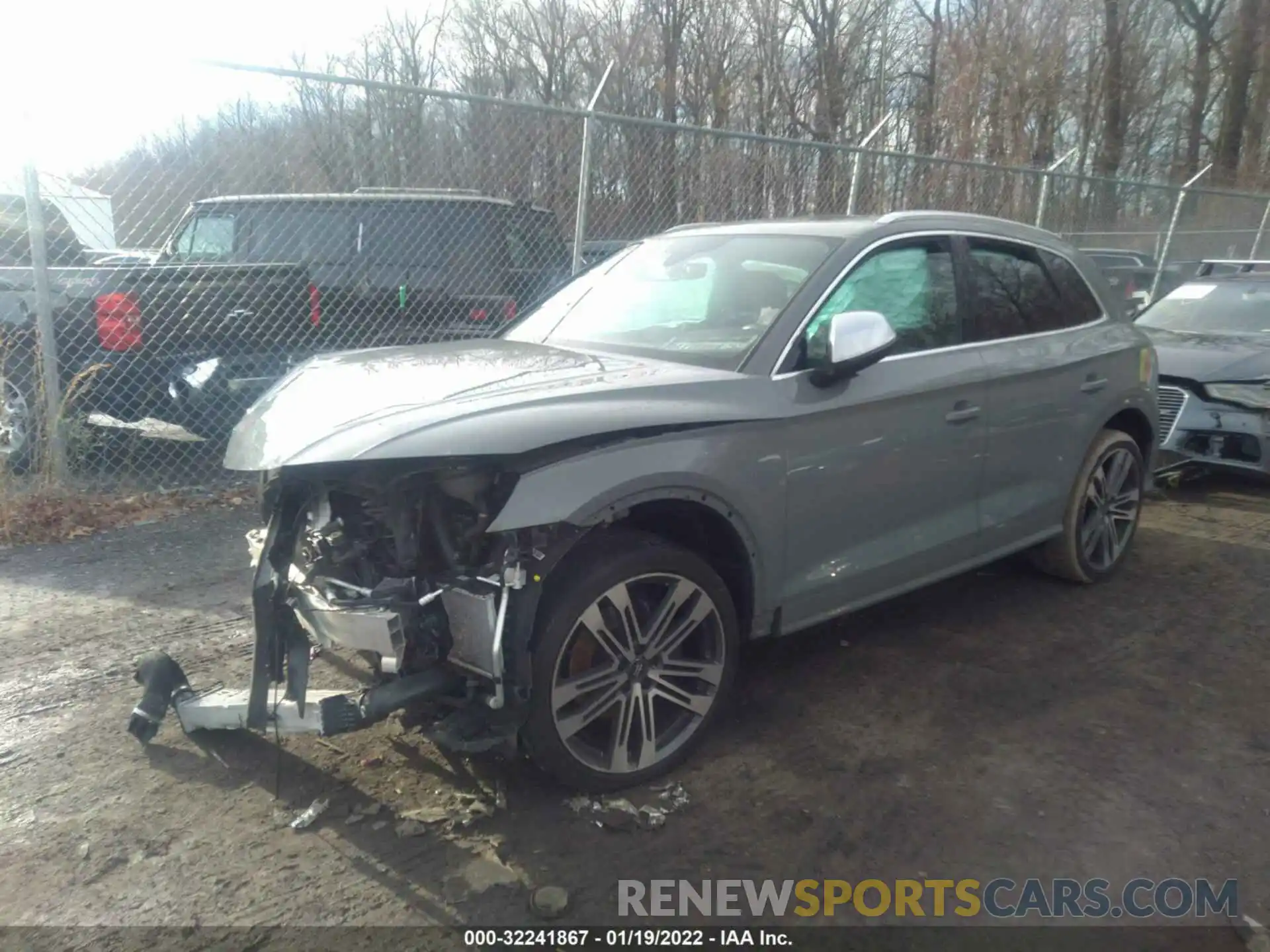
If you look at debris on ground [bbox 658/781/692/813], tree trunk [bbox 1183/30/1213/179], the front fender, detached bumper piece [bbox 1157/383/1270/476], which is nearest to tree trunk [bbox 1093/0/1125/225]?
tree trunk [bbox 1183/30/1213/179]

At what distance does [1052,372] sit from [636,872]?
3.04 m

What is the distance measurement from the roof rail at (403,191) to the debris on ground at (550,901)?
5.59m

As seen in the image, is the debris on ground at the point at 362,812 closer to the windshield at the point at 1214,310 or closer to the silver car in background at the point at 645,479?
the silver car in background at the point at 645,479

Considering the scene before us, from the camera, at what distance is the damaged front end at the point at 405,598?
9.36ft

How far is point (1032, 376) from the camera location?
14.6ft

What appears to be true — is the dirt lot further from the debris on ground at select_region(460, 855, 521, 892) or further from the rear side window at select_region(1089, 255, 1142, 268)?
the rear side window at select_region(1089, 255, 1142, 268)

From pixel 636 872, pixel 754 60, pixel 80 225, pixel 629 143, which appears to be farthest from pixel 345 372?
pixel 754 60

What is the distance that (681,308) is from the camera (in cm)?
401

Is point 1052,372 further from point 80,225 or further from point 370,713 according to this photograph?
point 80,225

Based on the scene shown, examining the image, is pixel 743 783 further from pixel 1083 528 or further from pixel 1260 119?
pixel 1260 119

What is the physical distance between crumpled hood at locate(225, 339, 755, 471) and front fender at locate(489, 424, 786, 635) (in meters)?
0.08

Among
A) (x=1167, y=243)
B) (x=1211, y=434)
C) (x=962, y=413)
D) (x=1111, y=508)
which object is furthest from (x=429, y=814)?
(x=1167, y=243)

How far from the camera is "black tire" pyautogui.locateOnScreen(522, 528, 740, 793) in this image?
2936 mm

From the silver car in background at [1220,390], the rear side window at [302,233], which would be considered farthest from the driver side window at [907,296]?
the rear side window at [302,233]
